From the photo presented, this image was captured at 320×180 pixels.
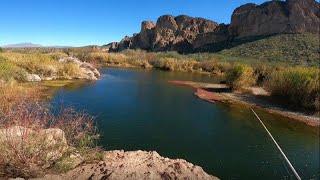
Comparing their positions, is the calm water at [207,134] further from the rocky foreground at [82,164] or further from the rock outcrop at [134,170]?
the rocky foreground at [82,164]

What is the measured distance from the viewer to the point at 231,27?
140 m

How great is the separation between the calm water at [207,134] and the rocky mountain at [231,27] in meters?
83.7

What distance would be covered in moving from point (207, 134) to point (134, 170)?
1134 centimetres

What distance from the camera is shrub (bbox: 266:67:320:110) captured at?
30469mm

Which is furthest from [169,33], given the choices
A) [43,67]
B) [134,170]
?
[134,170]

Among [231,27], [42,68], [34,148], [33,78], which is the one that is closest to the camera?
[34,148]

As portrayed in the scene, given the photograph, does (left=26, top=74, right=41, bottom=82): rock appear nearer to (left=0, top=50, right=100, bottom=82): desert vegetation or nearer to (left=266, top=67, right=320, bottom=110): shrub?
(left=0, top=50, right=100, bottom=82): desert vegetation

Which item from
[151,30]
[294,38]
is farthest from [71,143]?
[151,30]

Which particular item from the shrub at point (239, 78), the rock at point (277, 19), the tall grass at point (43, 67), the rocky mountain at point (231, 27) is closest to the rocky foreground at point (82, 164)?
the tall grass at point (43, 67)

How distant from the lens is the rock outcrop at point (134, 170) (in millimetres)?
9258

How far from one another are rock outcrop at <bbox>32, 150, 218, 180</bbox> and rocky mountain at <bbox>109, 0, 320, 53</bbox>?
10009 cm

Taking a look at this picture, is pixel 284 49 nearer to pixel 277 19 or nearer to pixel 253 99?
pixel 277 19

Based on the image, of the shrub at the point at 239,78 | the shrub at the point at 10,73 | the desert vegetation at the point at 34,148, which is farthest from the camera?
the shrub at the point at 239,78

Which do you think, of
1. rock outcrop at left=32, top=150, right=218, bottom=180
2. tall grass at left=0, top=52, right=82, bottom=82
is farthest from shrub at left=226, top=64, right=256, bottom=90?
rock outcrop at left=32, top=150, right=218, bottom=180
